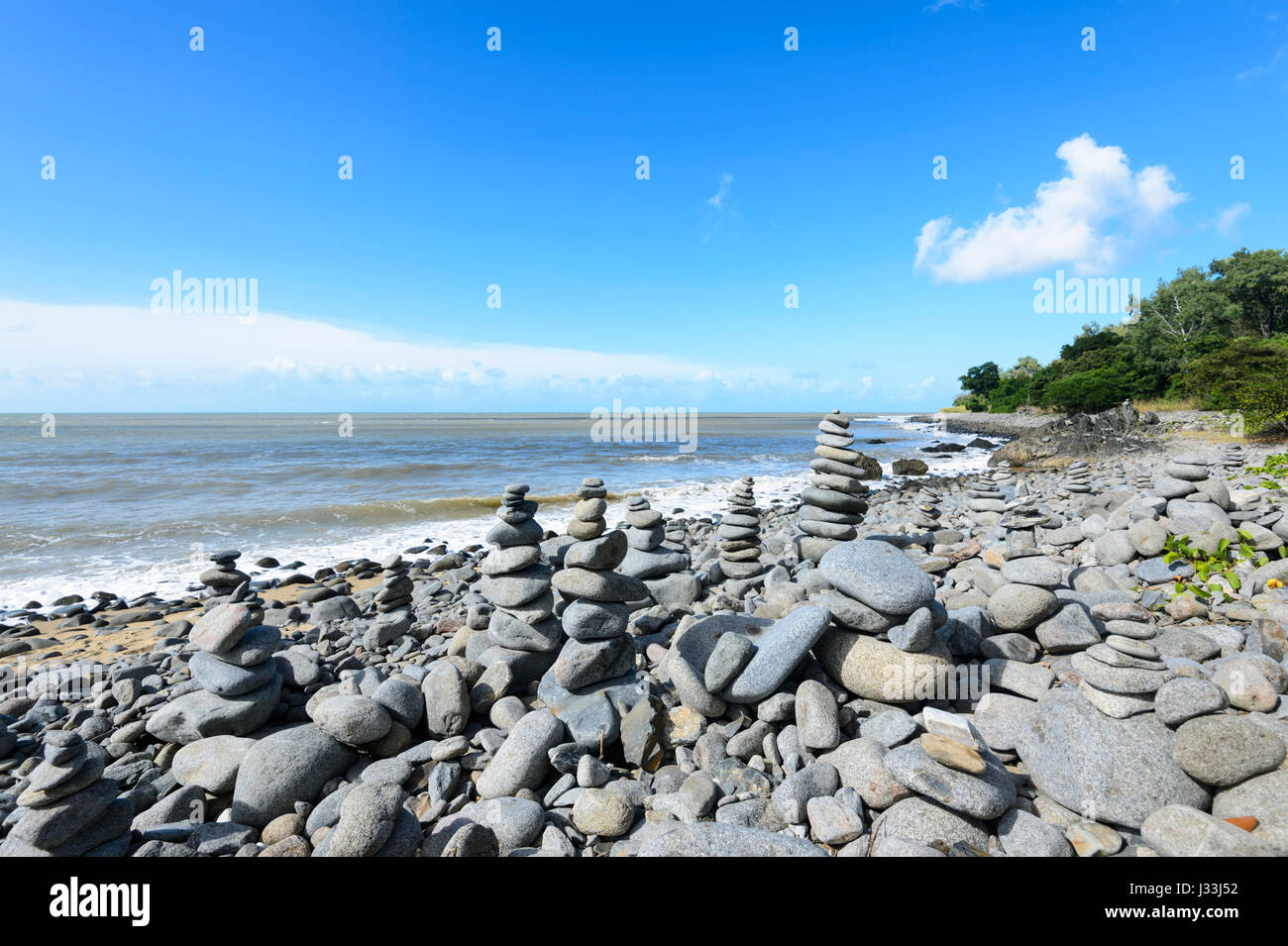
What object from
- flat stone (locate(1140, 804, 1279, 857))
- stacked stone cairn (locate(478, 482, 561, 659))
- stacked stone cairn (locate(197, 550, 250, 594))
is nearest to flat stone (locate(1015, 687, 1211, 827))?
flat stone (locate(1140, 804, 1279, 857))

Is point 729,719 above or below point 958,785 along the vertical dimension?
below

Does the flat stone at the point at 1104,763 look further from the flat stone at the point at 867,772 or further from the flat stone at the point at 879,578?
the flat stone at the point at 879,578

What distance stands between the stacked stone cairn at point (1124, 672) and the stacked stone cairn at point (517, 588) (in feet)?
15.9

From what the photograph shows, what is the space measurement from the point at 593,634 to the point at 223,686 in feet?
11.9

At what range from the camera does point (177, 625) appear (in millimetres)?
9039

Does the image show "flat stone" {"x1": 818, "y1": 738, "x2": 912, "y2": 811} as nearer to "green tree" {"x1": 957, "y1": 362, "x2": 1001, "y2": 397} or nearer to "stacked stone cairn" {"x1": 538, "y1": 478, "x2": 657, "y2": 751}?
"stacked stone cairn" {"x1": 538, "y1": 478, "x2": 657, "y2": 751}

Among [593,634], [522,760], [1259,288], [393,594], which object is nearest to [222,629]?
[522,760]

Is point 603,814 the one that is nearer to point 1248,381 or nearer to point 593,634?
point 593,634

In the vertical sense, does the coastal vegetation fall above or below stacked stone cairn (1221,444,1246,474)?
above

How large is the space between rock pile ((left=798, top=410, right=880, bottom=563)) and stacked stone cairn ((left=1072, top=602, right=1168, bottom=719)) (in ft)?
11.7

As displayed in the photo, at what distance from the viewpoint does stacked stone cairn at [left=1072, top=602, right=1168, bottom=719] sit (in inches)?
144

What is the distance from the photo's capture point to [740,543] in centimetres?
895
